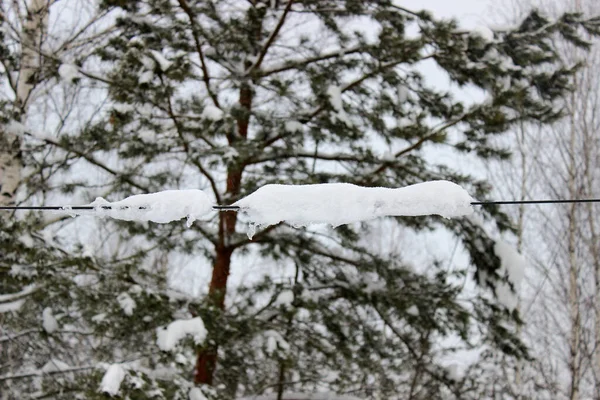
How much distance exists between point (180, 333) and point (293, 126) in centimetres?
219

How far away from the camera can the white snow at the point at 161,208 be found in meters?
1.48

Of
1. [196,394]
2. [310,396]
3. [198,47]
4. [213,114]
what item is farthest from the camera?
[310,396]

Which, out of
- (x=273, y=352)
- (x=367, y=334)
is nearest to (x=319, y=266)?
(x=367, y=334)

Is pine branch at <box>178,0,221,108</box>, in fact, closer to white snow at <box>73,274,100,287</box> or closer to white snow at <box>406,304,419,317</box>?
white snow at <box>73,274,100,287</box>

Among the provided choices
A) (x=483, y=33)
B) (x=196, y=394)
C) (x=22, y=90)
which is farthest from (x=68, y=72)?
(x=483, y=33)

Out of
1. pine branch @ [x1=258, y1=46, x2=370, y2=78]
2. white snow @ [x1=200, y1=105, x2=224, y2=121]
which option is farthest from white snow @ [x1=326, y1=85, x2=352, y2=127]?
white snow @ [x1=200, y1=105, x2=224, y2=121]

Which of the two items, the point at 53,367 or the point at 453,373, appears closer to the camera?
the point at 53,367

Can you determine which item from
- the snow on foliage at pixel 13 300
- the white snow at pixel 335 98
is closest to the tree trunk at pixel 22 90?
the snow on foliage at pixel 13 300

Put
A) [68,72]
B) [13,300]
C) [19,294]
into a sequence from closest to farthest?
[19,294] → [13,300] → [68,72]

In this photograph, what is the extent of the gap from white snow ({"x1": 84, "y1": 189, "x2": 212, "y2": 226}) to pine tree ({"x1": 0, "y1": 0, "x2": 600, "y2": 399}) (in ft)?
9.35

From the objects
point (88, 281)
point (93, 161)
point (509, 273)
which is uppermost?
point (93, 161)

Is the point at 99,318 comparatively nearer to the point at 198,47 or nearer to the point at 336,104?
the point at 198,47

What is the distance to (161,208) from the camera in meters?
1.49

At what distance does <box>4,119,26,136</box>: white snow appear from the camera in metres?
4.81
